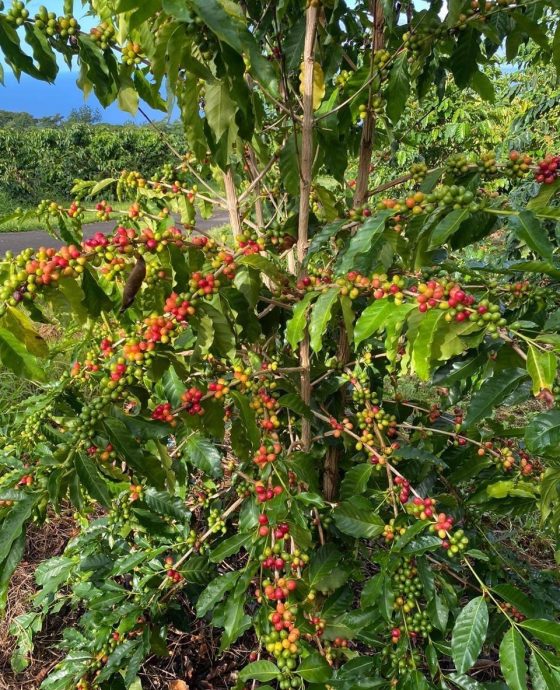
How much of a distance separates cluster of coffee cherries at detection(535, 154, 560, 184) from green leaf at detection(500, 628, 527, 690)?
101cm

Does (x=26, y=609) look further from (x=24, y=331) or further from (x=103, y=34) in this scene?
(x=103, y=34)

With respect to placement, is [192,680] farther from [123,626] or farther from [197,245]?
[197,245]

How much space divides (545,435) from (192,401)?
748 mm

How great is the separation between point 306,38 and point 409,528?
48.4 inches

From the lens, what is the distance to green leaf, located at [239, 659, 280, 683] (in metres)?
1.34

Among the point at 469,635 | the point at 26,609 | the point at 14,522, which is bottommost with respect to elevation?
the point at 26,609

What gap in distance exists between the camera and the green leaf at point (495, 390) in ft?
3.33

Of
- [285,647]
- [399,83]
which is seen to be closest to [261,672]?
[285,647]

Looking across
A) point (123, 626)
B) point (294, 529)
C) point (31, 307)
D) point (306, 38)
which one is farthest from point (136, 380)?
point (306, 38)

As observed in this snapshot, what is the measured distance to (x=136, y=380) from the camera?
3.84 ft

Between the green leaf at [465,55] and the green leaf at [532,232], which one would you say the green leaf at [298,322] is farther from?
the green leaf at [465,55]

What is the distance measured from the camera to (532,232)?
3.27 feet

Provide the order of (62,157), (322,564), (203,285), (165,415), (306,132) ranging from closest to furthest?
(203,285), (165,415), (306,132), (322,564), (62,157)

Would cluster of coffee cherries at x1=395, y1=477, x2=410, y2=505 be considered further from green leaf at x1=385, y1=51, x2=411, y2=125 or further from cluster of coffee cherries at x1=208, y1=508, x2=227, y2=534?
green leaf at x1=385, y1=51, x2=411, y2=125
